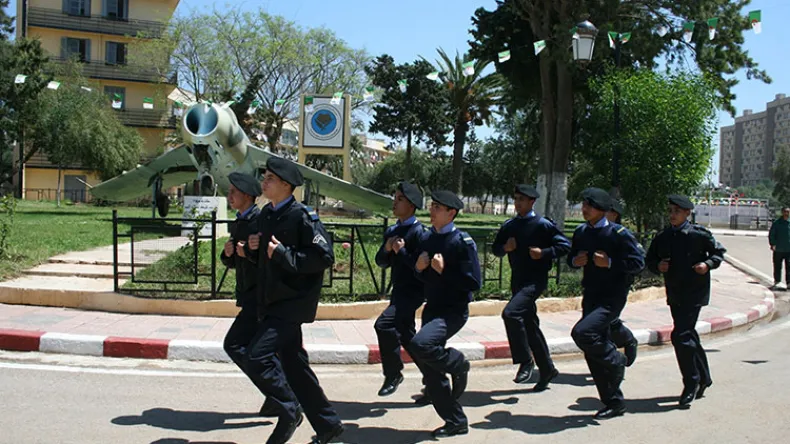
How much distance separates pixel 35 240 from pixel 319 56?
28508 mm

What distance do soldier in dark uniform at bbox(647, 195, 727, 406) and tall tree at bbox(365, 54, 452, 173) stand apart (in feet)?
110

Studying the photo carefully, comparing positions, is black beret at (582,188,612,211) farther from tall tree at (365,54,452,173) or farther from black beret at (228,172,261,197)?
tall tree at (365,54,452,173)

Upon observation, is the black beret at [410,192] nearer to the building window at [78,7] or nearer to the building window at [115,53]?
the building window at [115,53]

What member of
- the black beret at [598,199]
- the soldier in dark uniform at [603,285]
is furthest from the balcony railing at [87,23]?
the soldier in dark uniform at [603,285]

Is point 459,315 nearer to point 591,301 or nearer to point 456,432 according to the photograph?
point 456,432

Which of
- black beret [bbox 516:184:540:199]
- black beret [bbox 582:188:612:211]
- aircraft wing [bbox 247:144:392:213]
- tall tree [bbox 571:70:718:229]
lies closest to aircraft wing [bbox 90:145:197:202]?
aircraft wing [bbox 247:144:392:213]

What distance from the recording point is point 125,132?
3650 cm

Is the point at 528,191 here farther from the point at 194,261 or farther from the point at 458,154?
the point at 458,154

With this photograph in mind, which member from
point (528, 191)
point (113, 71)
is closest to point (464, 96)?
point (113, 71)

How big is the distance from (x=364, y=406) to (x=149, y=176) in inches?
719

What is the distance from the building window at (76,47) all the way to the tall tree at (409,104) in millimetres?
22094

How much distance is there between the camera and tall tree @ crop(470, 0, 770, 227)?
56.9 ft

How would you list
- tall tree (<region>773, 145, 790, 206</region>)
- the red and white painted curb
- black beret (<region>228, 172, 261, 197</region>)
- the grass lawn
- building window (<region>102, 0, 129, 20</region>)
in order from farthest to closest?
tall tree (<region>773, 145, 790, 206</region>) < building window (<region>102, 0, 129, 20</region>) < the grass lawn < the red and white painted curb < black beret (<region>228, 172, 261, 197</region>)

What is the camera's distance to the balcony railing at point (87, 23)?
47.0m
